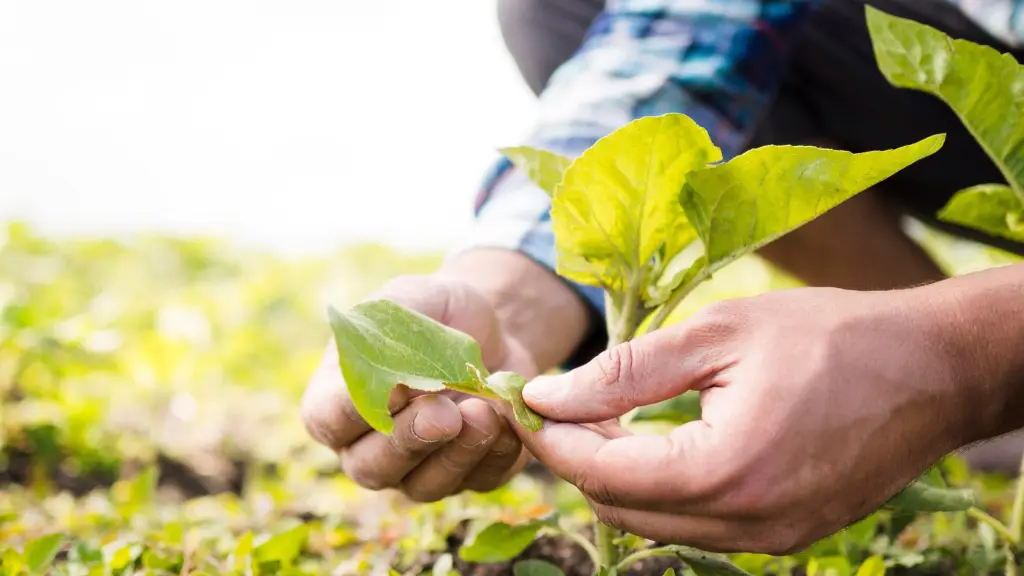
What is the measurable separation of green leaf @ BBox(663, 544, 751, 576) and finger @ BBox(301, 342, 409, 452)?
Result: 426mm

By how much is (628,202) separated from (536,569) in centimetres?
48

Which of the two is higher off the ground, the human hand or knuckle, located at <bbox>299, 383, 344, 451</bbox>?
the human hand

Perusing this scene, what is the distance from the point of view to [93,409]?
2041mm

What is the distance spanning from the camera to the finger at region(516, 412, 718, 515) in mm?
793

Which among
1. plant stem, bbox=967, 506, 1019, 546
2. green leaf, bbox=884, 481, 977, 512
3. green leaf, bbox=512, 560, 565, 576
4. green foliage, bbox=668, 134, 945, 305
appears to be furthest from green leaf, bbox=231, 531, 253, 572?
plant stem, bbox=967, 506, 1019, 546

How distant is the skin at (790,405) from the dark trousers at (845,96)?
1.25 meters

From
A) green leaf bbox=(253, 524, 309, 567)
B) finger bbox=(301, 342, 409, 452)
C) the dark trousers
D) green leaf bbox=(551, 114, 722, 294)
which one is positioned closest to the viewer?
green leaf bbox=(551, 114, 722, 294)

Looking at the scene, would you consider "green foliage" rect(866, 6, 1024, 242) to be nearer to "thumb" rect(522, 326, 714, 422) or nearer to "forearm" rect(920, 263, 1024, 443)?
"forearm" rect(920, 263, 1024, 443)

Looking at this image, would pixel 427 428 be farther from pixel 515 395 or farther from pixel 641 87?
pixel 641 87

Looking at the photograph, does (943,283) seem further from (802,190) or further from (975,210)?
(975,210)

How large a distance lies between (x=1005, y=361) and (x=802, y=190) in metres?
0.27

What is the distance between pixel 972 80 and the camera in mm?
1001

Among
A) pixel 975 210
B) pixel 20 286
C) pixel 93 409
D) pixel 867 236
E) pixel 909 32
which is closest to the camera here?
pixel 909 32

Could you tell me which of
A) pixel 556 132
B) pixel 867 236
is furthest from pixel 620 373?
pixel 867 236
